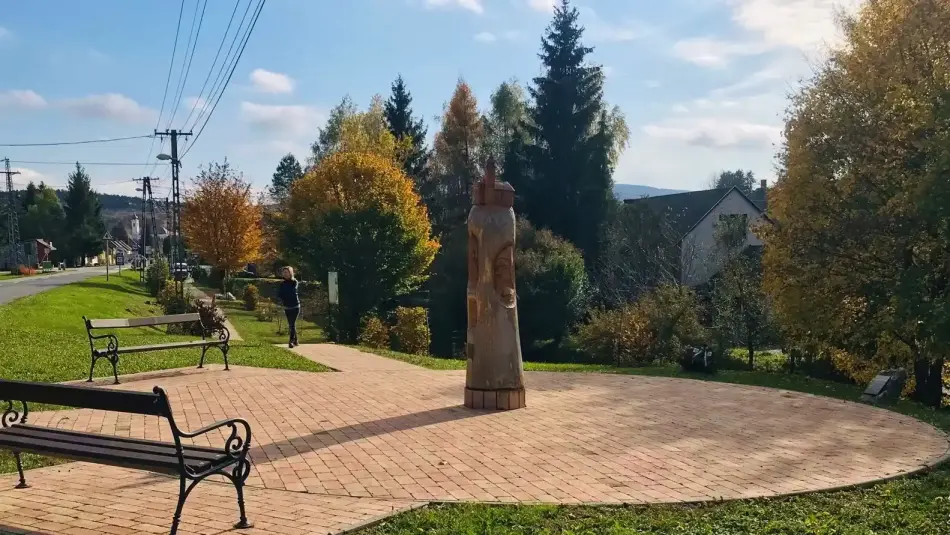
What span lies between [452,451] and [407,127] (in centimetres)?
4297

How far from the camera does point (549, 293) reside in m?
26.8

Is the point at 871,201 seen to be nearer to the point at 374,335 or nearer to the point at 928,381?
the point at 928,381

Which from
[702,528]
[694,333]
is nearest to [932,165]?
[694,333]

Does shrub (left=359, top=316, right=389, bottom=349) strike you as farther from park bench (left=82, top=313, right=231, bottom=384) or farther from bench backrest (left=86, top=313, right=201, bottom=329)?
bench backrest (left=86, top=313, right=201, bottom=329)

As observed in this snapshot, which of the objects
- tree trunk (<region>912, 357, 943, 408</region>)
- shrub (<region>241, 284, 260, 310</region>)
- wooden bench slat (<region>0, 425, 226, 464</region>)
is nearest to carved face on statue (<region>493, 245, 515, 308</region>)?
wooden bench slat (<region>0, 425, 226, 464</region>)

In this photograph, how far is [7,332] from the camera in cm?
1569

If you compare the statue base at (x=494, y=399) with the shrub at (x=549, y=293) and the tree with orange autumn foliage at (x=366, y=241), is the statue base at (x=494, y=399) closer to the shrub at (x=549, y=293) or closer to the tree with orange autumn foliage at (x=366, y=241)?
the tree with orange autumn foliage at (x=366, y=241)

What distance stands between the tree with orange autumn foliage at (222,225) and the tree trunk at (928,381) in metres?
33.3

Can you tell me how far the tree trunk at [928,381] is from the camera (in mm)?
14211

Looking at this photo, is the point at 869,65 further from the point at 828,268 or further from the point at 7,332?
the point at 7,332

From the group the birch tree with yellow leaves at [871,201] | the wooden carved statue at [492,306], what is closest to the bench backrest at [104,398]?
the wooden carved statue at [492,306]

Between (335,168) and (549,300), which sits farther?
(335,168)

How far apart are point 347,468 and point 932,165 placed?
36.6 feet

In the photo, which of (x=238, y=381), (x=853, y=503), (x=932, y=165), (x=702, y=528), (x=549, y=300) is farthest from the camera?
(x=549, y=300)
